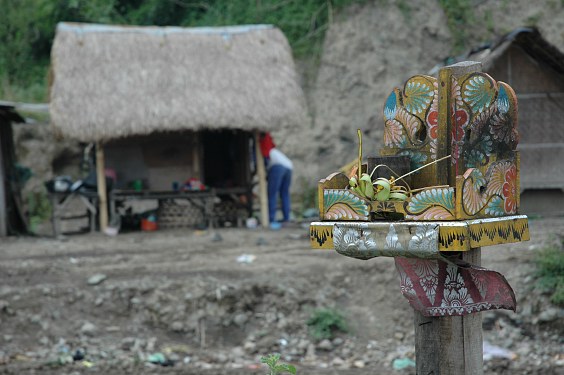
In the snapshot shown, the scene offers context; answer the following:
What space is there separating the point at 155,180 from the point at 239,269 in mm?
4084

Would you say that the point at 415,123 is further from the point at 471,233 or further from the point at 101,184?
the point at 101,184

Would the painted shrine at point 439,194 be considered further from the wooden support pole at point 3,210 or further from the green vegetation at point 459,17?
the green vegetation at point 459,17

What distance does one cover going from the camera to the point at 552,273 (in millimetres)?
9062

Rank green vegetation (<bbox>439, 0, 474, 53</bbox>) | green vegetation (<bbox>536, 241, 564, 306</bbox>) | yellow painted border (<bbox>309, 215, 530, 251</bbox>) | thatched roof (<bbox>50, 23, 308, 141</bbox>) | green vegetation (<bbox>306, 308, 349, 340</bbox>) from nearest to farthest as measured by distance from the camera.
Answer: yellow painted border (<bbox>309, 215, 530, 251</bbox>) < green vegetation (<bbox>536, 241, 564, 306</bbox>) < green vegetation (<bbox>306, 308, 349, 340</bbox>) < thatched roof (<bbox>50, 23, 308, 141</bbox>) < green vegetation (<bbox>439, 0, 474, 53</bbox>)

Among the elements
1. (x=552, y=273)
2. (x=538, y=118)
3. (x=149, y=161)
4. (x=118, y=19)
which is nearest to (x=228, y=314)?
(x=552, y=273)

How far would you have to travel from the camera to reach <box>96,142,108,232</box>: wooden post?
13.2 metres

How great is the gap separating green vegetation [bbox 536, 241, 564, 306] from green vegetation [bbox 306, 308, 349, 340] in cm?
202

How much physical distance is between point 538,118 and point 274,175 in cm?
395

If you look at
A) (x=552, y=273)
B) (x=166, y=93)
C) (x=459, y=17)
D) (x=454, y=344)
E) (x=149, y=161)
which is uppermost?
(x=459, y=17)

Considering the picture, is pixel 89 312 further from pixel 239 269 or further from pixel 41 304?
pixel 239 269

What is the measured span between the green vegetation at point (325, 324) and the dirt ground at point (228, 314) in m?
0.08

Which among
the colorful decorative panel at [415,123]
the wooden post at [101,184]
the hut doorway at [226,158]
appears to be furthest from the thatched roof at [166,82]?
the colorful decorative panel at [415,123]

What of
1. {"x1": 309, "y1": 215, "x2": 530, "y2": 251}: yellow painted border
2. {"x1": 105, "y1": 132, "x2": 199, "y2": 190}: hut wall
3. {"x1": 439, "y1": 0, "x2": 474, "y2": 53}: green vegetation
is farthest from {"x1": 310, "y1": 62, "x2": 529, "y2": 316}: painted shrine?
{"x1": 439, "y1": 0, "x2": 474, "y2": 53}: green vegetation

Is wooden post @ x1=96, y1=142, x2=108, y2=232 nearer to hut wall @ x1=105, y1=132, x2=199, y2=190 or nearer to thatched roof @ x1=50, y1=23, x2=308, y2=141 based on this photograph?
thatched roof @ x1=50, y1=23, x2=308, y2=141
